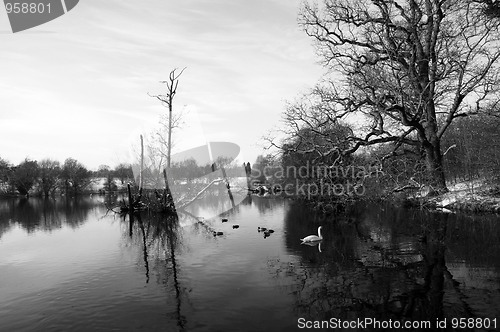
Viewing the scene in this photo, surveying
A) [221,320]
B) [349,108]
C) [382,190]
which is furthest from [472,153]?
[221,320]

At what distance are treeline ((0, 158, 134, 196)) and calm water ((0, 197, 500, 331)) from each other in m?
69.0

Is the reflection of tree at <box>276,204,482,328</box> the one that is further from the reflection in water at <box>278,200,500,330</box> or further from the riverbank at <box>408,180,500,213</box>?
the riverbank at <box>408,180,500,213</box>

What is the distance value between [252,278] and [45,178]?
297ft

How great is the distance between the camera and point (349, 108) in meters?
22.1

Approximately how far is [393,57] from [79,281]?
22164 millimetres

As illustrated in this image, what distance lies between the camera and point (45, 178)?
8519cm

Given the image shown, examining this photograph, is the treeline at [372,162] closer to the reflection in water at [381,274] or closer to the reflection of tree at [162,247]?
the reflection in water at [381,274]

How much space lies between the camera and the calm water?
8.10 metres

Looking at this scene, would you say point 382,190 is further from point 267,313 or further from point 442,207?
point 267,313

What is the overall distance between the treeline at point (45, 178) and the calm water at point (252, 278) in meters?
69.0

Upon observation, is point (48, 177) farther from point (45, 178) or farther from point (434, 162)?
point (434, 162)

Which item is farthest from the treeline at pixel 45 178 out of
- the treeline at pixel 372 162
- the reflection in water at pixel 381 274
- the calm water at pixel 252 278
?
the reflection in water at pixel 381 274

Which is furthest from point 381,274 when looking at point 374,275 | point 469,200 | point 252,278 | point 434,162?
point 469,200

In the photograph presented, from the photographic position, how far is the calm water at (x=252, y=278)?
810 centimetres
